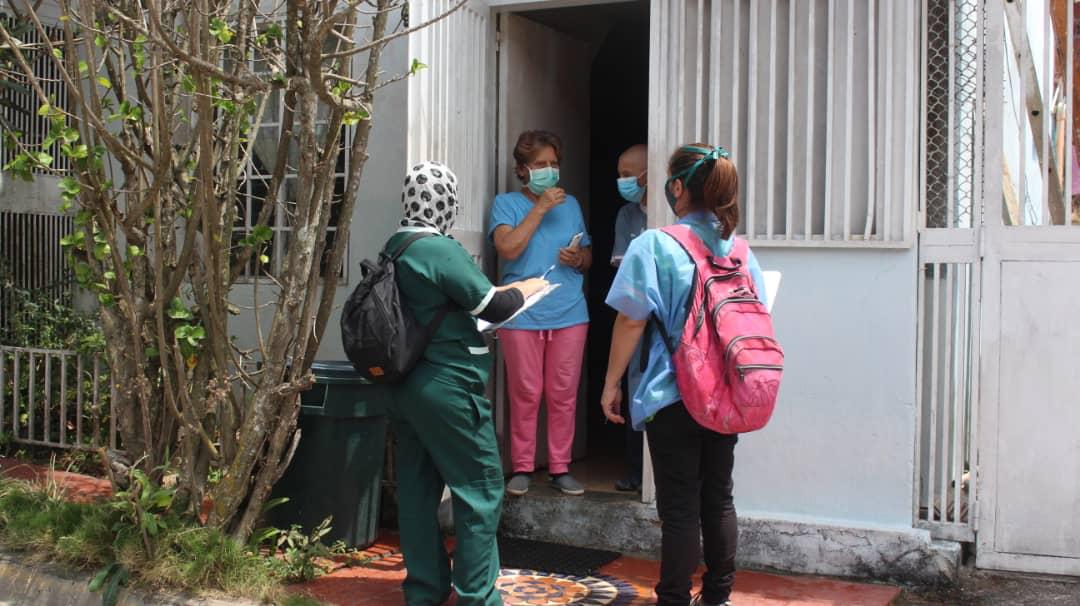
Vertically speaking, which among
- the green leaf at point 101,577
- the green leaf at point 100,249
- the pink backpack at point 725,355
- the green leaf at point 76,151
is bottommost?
the green leaf at point 101,577

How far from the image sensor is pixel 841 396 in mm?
5113

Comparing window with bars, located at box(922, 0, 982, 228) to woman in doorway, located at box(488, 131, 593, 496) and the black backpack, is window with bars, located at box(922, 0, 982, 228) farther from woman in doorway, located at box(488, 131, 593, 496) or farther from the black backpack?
the black backpack

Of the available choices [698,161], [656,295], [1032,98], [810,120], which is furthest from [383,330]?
[1032,98]

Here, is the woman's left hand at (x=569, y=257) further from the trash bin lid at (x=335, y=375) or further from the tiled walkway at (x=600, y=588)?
the tiled walkway at (x=600, y=588)

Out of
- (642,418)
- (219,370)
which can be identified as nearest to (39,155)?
(219,370)

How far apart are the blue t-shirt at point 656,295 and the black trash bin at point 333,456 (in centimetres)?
159

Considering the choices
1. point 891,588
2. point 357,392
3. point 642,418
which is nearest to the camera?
point 642,418

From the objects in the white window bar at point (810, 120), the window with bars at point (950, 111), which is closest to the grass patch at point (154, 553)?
the white window bar at point (810, 120)

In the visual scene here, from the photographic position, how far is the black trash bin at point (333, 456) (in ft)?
17.1

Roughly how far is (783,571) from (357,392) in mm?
2201

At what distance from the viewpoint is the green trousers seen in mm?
4340

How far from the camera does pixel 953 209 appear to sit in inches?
203

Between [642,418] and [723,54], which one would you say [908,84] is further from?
[642,418]

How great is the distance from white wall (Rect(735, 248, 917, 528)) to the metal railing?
405cm
